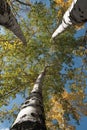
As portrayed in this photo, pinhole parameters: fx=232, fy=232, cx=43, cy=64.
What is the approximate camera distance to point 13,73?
512 inches

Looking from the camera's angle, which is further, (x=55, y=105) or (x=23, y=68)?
(x=55, y=105)

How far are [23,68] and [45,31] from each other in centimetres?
261

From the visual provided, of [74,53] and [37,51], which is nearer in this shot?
[37,51]

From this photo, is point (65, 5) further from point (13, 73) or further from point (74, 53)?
point (13, 73)

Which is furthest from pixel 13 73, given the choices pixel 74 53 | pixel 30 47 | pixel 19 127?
pixel 19 127

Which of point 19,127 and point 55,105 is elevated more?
point 19,127

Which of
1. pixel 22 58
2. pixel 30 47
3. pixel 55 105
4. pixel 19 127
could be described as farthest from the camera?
pixel 55 105

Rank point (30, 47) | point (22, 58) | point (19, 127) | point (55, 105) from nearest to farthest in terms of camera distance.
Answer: point (19, 127) < point (30, 47) < point (22, 58) < point (55, 105)

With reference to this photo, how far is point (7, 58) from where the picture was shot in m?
13.4

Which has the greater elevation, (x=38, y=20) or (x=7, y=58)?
(x=38, y=20)

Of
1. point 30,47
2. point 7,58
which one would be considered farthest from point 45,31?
point 7,58

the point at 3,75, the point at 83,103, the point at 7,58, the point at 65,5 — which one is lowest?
the point at 83,103

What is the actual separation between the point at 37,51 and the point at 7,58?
71.5 inches

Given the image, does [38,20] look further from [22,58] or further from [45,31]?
[22,58]
